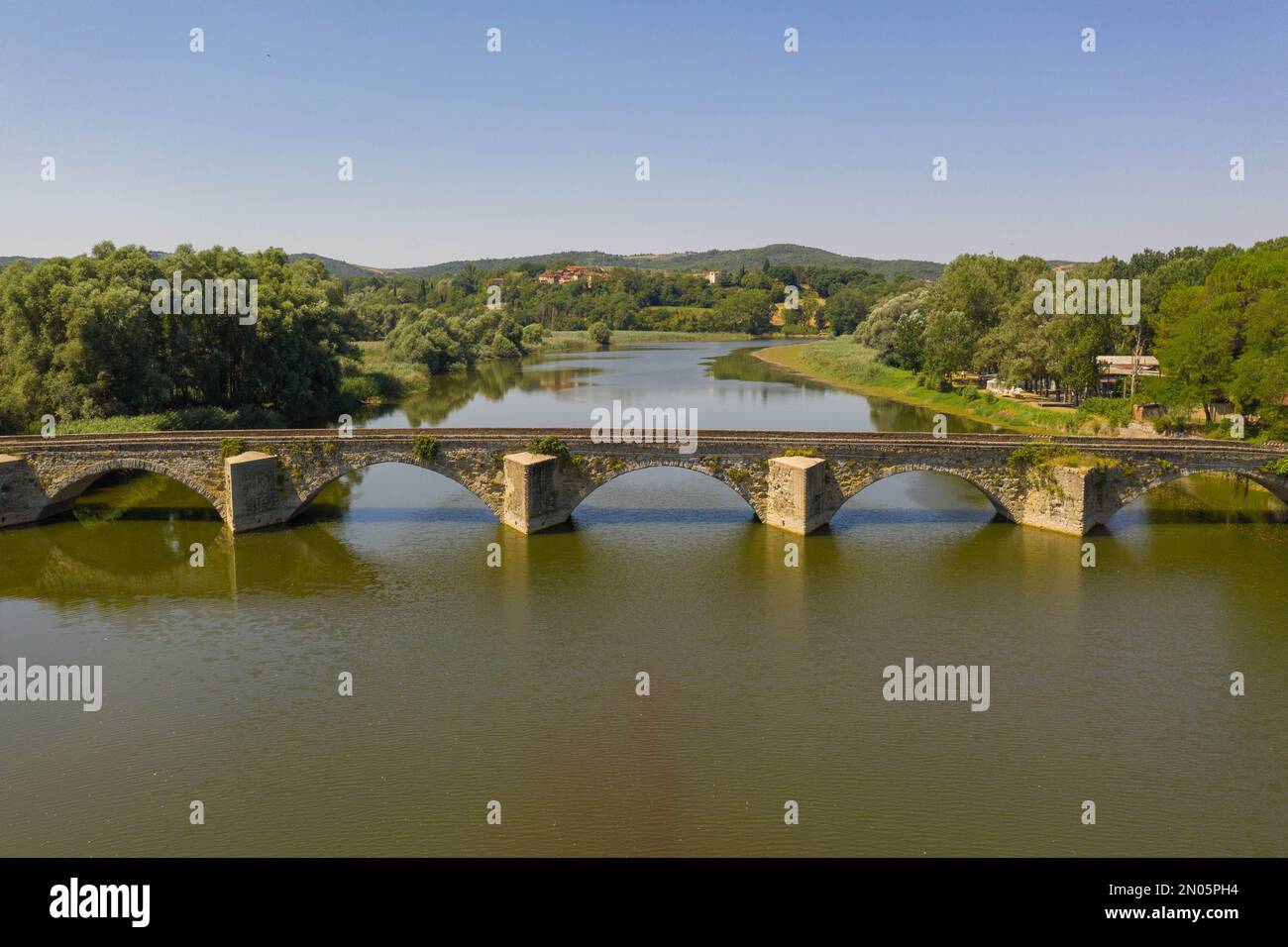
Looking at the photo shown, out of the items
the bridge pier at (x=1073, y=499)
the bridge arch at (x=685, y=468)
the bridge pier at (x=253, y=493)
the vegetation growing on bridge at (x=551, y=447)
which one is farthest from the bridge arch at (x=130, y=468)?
the bridge pier at (x=1073, y=499)

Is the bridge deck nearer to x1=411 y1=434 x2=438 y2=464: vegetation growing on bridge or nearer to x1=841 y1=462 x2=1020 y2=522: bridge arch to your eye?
x1=411 y1=434 x2=438 y2=464: vegetation growing on bridge

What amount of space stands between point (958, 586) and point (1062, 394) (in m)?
44.3

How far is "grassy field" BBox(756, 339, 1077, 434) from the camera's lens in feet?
195

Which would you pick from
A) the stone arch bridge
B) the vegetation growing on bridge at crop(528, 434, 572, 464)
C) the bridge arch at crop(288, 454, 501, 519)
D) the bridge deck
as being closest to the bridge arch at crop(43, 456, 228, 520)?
the stone arch bridge

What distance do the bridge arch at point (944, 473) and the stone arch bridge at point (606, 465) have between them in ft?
0.17


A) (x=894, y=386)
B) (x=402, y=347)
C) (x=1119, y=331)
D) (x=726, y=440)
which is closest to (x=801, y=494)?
(x=726, y=440)

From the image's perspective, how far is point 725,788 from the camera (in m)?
18.5

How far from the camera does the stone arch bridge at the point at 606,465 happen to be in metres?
34.8

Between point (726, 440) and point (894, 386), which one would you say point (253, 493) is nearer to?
point (726, 440)

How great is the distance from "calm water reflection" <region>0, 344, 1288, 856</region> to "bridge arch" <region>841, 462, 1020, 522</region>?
4.14 feet

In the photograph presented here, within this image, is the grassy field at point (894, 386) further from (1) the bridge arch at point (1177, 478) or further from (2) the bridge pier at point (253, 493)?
(2) the bridge pier at point (253, 493)
